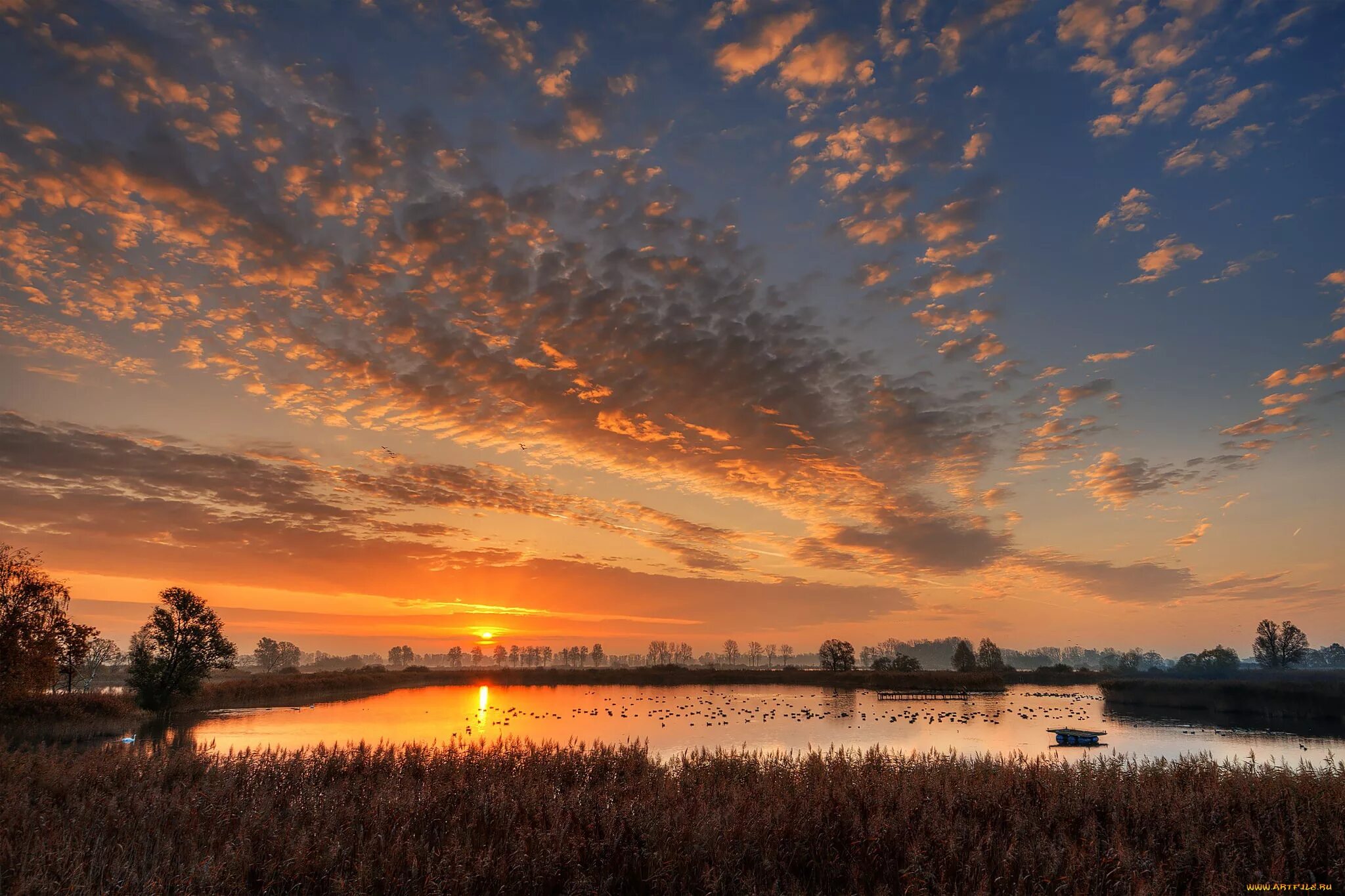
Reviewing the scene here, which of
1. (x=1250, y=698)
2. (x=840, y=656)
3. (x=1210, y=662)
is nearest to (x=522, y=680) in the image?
(x=840, y=656)

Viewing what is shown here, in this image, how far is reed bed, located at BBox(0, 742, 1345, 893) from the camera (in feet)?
32.0

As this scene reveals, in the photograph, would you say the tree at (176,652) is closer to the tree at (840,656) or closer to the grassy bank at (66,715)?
the grassy bank at (66,715)

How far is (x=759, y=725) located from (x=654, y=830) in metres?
41.1

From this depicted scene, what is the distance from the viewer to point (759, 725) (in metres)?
48.9

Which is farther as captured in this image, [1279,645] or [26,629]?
[1279,645]

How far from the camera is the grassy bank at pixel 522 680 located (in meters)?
72.0

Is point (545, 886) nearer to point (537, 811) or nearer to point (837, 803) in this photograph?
point (537, 811)

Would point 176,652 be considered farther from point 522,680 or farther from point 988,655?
point 988,655

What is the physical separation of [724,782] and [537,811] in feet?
18.4

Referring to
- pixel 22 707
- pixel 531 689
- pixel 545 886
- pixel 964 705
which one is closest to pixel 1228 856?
pixel 545 886

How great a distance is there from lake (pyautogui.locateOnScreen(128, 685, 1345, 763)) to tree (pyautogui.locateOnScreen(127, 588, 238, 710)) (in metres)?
4.08

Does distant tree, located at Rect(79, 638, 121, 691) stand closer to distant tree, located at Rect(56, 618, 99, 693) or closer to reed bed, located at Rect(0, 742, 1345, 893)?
distant tree, located at Rect(56, 618, 99, 693)

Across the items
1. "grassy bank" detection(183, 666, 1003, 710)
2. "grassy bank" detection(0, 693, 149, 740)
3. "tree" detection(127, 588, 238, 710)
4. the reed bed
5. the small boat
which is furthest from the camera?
"grassy bank" detection(183, 666, 1003, 710)

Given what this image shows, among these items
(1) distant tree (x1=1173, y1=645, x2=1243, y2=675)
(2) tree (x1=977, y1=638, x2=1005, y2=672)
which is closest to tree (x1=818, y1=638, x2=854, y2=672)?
(2) tree (x1=977, y1=638, x2=1005, y2=672)
